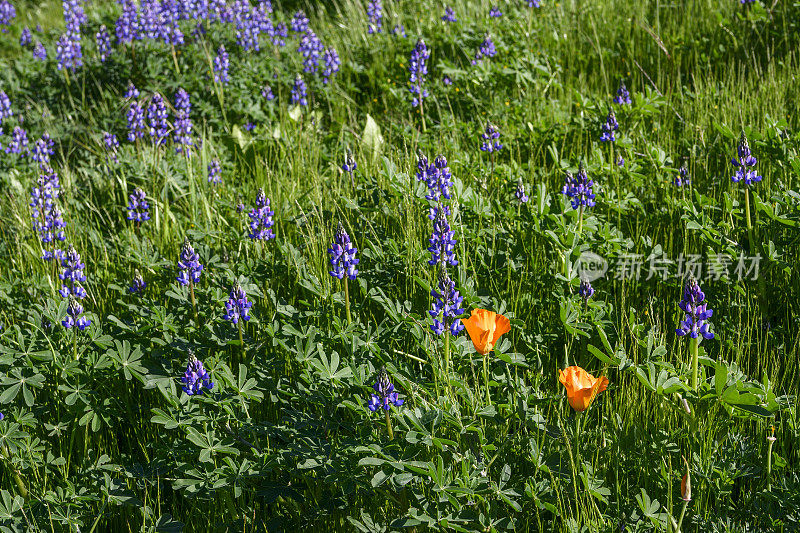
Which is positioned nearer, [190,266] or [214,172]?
[190,266]

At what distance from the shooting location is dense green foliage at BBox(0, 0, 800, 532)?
2037mm

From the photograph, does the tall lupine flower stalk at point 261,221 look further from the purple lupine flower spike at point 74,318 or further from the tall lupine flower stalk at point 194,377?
the tall lupine flower stalk at point 194,377

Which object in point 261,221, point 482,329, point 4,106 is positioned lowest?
point 482,329

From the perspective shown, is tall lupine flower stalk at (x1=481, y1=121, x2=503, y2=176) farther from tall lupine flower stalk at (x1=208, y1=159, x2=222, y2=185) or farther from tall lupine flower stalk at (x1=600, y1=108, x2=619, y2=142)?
tall lupine flower stalk at (x1=208, y1=159, x2=222, y2=185)

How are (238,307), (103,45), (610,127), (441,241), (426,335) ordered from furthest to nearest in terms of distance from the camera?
1. (103,45)
2. (610,127)
3. (441,241)
4. (238,307)
5. (426,335)

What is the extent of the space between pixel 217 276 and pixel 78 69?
3636 millimetres

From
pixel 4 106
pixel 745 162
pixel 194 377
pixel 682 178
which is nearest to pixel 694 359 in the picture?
pixel 745 162

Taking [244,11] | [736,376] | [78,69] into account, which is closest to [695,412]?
[736,376]

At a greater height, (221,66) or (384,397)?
(221,66)

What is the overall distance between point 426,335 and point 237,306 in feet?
2.11

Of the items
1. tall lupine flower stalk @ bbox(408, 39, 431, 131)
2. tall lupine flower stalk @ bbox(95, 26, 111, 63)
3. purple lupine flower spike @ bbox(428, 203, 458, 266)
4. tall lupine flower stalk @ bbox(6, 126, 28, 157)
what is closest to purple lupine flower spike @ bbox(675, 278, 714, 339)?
purple lupine flower spike @ bbox(428, 203, 458, 266)

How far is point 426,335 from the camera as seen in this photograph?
2277 millimetres

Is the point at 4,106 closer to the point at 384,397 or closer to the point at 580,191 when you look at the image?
the point at 580,191

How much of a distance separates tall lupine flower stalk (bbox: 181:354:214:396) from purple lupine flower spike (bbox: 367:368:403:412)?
0.54m
